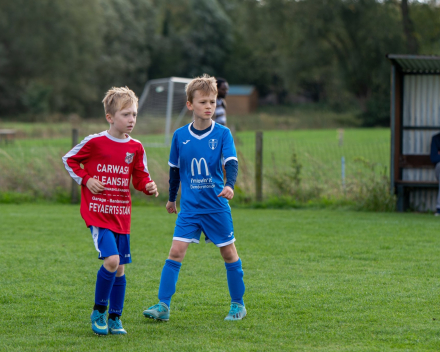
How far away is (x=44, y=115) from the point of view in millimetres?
59219

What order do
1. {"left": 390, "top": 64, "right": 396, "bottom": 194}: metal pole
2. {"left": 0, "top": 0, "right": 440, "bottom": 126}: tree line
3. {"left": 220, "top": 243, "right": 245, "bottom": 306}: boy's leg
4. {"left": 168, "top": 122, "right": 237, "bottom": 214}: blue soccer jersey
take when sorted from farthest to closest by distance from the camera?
{"left": 0, "top": 0, "right": 440, "bottom": 126}: tree line, {"left": 390, "top": 64, "right": 396, "bottom": 194}: metal pole, {"left": 220, "top": 243, "right": 245, "bottom": 306}: boy's leg, {"left": 168, "top": 122, "right": 237, "bottom": 214}: blue soccer jersey

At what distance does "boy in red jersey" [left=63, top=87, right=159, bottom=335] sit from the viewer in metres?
4.31

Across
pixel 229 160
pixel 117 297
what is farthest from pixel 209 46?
pixel 117 297

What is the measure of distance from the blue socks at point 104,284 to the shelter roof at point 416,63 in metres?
7.62

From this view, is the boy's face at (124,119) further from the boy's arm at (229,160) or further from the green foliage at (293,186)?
the green foliage at (293,186)

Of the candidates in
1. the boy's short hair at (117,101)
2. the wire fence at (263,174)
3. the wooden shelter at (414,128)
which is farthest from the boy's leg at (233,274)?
the wire fence at (263,174)

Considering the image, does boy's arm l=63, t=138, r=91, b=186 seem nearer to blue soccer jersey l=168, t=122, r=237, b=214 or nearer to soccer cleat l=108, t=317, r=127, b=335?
blue soccer jersey l=168, t=122, r=237, b=214

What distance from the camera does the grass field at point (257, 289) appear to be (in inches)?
165

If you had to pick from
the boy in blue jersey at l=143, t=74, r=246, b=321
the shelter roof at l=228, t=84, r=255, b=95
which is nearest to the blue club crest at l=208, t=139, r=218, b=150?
the boy in blue jersey at l=143, t=74, r=246, b=321

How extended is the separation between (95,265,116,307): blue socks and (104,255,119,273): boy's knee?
37 millimetres

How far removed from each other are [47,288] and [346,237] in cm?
439

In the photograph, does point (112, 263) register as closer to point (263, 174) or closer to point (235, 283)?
point (235, 283)

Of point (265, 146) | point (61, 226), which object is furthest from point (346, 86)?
point (61, 226)

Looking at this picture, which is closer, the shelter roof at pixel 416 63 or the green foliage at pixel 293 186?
the shelter roof at pixel 416 63
